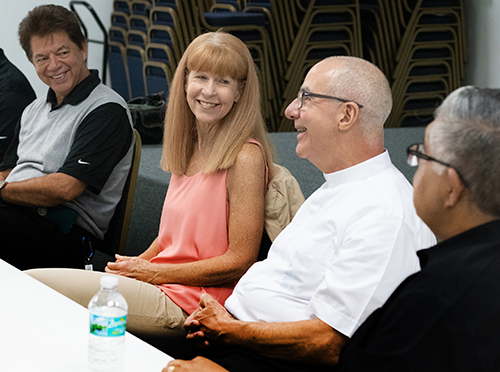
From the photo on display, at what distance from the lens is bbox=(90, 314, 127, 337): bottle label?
3.36 feet

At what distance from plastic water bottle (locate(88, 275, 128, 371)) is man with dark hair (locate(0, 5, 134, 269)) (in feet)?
3.96

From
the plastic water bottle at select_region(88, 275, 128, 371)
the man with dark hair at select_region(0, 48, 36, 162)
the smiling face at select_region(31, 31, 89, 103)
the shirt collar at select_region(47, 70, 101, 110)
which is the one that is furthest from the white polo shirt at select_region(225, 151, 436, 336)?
Result: the man with dark hair at select_region(0, 48, 36, 162)

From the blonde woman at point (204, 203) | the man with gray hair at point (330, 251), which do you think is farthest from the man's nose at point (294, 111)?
the blonde woman at point (204, 203)

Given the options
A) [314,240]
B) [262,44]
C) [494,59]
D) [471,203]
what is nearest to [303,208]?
[314,240]

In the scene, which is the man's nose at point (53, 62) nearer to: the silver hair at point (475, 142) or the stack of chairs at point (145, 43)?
the silver hair at point (475, 142)

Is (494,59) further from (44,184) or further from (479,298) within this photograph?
(479,298)

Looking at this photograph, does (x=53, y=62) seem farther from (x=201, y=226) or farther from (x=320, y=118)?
(x=320, y=118)

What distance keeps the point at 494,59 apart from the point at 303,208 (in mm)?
5006

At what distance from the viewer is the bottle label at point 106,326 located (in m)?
1.02

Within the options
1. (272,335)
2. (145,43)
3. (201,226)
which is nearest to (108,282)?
(272,335)

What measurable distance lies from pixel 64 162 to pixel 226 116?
0.81m

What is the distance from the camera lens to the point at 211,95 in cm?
186

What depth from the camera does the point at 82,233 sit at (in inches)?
93.4

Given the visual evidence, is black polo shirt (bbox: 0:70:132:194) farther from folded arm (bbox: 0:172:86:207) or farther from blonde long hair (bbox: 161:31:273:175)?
blonde long hair (bbox: 161:31:273:175)
